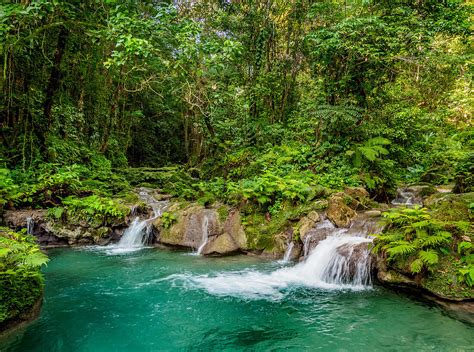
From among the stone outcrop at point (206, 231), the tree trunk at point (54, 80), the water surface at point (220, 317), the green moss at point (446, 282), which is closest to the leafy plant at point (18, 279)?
the water surface at point (220, 317)

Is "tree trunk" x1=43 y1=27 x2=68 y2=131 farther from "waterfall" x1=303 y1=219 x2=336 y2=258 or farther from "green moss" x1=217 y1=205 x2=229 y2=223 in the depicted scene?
"waterfall" x1=303 y1=219 x2=336 y2=258

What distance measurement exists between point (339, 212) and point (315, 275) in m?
2.12

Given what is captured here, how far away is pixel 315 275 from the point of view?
23.1 ft

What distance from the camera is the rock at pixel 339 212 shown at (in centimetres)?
833

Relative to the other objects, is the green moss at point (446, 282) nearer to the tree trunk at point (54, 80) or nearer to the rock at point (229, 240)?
the rock at point (229, 240)

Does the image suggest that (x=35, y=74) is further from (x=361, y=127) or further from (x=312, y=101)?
(x=361, y=127)

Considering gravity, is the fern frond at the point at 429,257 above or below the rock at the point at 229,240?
above

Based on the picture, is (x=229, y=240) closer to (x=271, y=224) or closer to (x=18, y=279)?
(x=271, y=224)

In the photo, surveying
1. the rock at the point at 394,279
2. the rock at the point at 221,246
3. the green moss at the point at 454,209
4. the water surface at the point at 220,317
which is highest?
the green moss at the point at 454,209

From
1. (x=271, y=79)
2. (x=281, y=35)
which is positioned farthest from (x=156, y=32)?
(x=281, y=35)

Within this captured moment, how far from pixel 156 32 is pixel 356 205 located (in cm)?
671

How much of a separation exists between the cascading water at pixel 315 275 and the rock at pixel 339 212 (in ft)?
1.96

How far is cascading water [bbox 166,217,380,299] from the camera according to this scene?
21.0 ft

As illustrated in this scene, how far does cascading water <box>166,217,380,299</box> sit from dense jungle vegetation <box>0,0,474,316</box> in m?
0.75
